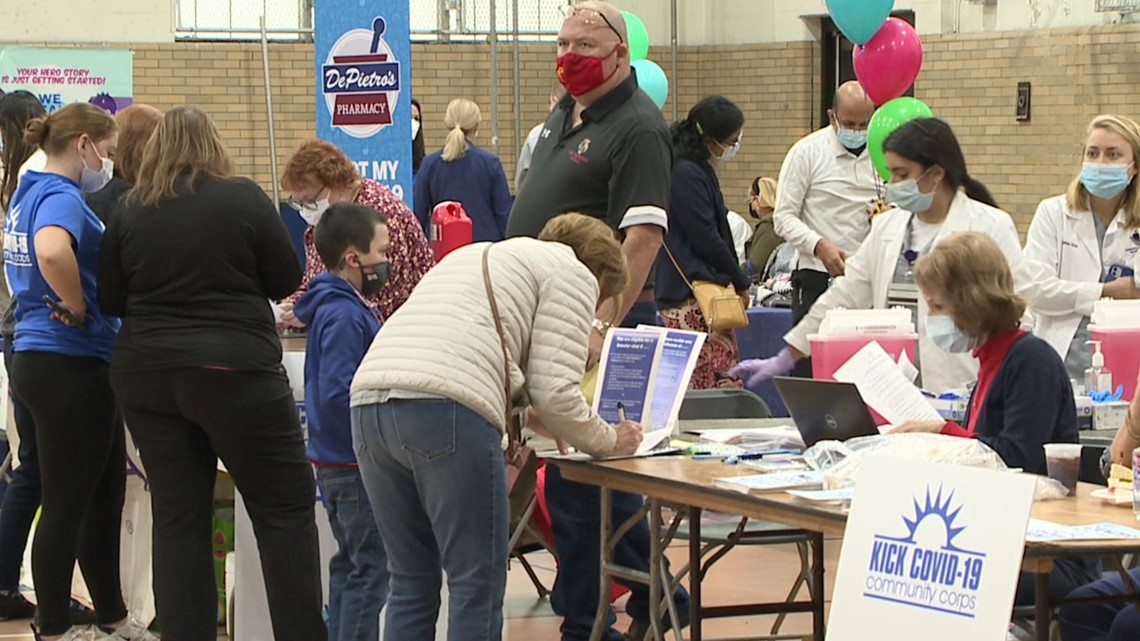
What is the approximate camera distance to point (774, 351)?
8.33 meters

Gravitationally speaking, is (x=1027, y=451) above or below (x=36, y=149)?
below

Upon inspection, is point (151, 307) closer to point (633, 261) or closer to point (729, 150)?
point (633, 261)

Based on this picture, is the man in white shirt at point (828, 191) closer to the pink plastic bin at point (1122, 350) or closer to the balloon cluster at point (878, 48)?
the balloon cluster at point (878, 48)

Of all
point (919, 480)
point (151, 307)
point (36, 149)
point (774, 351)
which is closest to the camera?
point (919, 480)

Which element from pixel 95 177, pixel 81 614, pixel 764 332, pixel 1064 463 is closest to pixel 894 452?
pixel 1064 463

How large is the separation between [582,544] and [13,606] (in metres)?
2.03

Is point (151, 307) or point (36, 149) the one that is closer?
point (151, 307)

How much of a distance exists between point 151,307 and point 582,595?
1.41 m

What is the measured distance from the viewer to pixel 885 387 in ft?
12.6

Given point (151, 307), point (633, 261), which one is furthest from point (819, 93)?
point (151, 307)

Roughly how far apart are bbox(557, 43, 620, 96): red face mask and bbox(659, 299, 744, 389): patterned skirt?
5.31ft

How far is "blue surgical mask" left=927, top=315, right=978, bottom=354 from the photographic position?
363 centimetres

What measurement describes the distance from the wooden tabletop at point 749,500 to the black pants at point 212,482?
0.75 meters

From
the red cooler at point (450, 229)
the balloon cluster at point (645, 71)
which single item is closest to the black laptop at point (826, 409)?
the red cooler at point (450, 229)
